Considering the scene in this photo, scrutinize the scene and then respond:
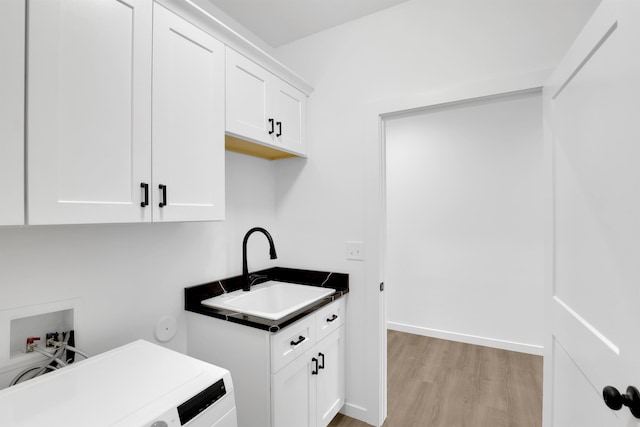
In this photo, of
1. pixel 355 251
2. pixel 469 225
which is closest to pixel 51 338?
pixel 355 251

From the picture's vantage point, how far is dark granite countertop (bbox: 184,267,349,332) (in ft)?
4.37

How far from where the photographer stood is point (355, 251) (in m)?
1.93

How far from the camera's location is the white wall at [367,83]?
1492 millimetres

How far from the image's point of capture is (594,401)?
90 centimetres

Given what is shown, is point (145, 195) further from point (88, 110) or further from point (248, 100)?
point (248, 100)

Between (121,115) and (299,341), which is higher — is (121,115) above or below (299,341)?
above

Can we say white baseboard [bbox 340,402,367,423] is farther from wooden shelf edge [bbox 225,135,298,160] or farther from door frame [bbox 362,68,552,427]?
wooden shelf edge [bbox 225,135,298,160]

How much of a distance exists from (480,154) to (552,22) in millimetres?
1641

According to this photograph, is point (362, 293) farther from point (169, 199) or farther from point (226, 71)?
point (226, 71)

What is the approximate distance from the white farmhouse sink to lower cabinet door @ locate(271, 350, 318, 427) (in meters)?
0.33

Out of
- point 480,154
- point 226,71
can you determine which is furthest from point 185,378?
point 480,154

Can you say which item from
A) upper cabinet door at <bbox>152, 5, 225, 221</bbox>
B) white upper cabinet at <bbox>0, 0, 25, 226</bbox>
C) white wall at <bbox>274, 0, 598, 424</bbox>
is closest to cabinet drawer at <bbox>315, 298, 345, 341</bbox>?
white wall at <bbox>274, 0, 598, 424</bbox>

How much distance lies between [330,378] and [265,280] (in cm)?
78

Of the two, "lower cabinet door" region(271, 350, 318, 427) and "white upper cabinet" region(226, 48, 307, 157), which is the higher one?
"white upper cabinet" region(226, 48, 307, 157)
